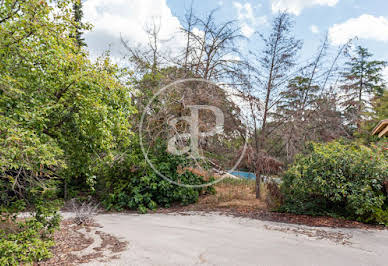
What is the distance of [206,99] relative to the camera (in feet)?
30.0

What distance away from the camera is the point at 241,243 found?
195 inches

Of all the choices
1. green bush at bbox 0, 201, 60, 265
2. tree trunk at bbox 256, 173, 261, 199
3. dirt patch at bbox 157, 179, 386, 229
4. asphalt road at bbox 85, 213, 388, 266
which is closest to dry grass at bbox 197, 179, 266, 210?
dirt patch at bbox 157, 179, 386, 229

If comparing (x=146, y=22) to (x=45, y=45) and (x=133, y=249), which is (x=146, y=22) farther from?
(x=133, y=249)

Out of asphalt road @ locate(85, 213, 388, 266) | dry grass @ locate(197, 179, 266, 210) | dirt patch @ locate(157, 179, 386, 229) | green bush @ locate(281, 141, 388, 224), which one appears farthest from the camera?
dry grass @ locate(197, 179, 266, 210)

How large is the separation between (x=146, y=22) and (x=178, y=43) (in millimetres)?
1714

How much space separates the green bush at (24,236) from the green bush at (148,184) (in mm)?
4237

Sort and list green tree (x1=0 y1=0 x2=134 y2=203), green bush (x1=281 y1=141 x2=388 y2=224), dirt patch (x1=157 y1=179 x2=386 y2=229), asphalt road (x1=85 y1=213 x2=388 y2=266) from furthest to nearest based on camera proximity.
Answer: dirt patch (x1=157 y1=179 x2=386 y2=229), green bush (x1=281 y1=141 x2=388 y2=224), asphalt road (x1=85 y1=213 x2=388 y2=266), green tree (x1=0 y1=0 x2=134 y2=203)

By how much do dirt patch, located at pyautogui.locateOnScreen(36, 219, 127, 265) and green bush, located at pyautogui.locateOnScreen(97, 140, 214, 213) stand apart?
9.26 ft

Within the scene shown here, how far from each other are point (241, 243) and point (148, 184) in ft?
16.0

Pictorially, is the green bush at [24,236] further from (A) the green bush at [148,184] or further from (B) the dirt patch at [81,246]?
(A) the green bush at [148,184]

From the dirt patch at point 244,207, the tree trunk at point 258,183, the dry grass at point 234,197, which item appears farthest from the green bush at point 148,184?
the tree trunk at point 258,183

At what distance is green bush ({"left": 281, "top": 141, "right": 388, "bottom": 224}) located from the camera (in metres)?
6.32

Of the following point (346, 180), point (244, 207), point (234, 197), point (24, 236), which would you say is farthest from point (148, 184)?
point (346, 180)

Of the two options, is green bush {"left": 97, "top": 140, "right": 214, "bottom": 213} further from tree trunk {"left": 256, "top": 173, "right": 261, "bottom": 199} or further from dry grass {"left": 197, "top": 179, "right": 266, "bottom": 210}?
tree trunk {"left": 256, "top": 173, "right": 261, "bottom": 199}
